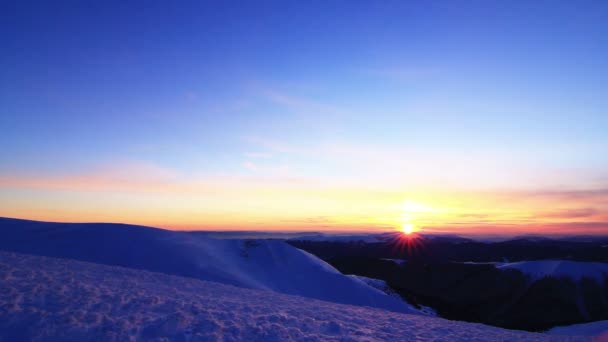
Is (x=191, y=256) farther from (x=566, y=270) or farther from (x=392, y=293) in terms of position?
(x=566, y=270)

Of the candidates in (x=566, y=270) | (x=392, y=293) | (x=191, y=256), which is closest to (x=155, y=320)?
(x=191, y=256)

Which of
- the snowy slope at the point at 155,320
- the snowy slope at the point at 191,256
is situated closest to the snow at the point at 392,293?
the snowy slope at the point at 191,256

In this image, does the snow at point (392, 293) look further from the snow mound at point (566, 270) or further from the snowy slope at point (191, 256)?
the snow mound at point (566, 270)

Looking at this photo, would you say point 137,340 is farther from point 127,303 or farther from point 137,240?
point 137,240

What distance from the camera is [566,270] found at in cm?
7512

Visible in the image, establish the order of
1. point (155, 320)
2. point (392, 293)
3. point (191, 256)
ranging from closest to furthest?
point (155, 320)
point (191, 256)
point (392, 293)

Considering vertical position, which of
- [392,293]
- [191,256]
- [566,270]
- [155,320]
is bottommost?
[566,270]

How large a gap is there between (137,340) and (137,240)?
86.3ft

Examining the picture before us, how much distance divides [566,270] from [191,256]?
252 feet

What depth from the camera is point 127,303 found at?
11484 mm

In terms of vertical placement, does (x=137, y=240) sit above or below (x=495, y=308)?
above

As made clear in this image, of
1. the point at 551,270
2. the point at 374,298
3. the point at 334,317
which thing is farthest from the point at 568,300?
the point at 334,317

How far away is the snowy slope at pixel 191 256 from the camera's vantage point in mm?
27609

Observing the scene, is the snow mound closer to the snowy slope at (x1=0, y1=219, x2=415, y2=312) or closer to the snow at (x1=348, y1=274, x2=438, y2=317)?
the snow at (x1=348, y1=274, x2=438, y2=317)
